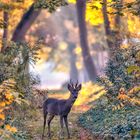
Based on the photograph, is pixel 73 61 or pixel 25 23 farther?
pixel 73 61

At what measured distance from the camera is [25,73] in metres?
21.4

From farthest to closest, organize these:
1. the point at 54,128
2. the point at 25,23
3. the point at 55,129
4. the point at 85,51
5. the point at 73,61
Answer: the point at 73,61 → the point at 85,51 → the point at 25,23 → the point at 54,128 → the point at 55,129

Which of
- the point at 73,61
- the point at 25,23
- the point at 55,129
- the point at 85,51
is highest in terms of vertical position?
the point at 25,23

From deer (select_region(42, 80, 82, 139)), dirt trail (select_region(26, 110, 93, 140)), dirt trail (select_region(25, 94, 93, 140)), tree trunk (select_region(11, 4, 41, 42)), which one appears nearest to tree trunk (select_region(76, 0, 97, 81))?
tree trunk (select_region(11, 4, 41, 42))

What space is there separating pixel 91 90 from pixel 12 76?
15.0 metres

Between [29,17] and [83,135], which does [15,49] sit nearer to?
[83,135]

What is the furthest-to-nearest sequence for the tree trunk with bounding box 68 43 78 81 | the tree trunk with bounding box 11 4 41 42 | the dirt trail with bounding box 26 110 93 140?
the tree trunk with bounding box 68 43 78 81 → the tree trunk with bounding box 11 4 41 42 → the dirt trail with bounding box 26 110 93 140

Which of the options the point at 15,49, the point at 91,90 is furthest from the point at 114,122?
the point at 91,90

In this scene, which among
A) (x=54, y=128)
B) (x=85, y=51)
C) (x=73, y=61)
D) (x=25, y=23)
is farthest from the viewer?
(x=73, y=61)

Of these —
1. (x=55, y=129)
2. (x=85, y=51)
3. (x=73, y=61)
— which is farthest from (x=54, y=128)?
(x=73, y=61)

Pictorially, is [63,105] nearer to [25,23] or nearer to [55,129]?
[55,129]

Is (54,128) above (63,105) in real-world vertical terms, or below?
below

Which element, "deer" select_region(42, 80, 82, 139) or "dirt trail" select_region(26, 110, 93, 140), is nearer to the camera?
"dirt trail" select_region(26, 110, 93, 140)

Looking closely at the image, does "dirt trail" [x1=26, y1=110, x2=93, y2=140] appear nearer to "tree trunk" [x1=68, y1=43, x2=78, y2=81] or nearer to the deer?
the deer
